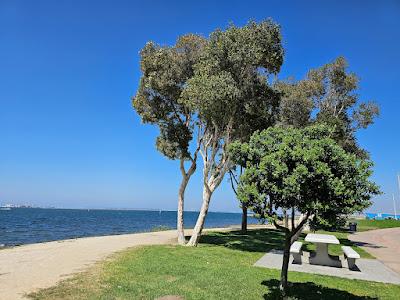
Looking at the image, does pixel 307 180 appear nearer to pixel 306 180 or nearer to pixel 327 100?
pixel 306 180

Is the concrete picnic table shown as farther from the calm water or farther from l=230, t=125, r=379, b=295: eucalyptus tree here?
the calm water

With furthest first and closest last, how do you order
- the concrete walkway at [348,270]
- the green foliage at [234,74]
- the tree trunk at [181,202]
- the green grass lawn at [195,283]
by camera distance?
the tree trunk at [181,202]
the green foliage at [234,74]
the concrete walkway at [348,270]
the green grass lawn at [195,283]

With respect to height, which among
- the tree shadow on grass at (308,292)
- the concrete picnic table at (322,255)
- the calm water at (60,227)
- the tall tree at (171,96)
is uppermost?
the tall tree at (171,96)

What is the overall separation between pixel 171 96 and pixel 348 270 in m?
12.5

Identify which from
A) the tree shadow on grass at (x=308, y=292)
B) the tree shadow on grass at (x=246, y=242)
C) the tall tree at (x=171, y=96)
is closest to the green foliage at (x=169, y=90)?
the tall tree at (x=171, y=96)

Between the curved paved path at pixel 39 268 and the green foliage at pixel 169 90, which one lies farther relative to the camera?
the green foliage at pixel 169 90

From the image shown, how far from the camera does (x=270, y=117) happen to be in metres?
20.9

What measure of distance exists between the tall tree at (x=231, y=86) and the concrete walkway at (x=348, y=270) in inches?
221

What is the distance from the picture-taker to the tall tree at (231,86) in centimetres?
1722

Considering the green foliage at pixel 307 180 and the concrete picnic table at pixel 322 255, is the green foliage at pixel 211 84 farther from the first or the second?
the green foliage at pixel 307 180

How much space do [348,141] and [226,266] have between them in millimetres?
21351

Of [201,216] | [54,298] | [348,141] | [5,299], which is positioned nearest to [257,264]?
[201,216]

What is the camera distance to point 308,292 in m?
9.60

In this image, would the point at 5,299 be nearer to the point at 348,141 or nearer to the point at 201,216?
the point at 201,216
